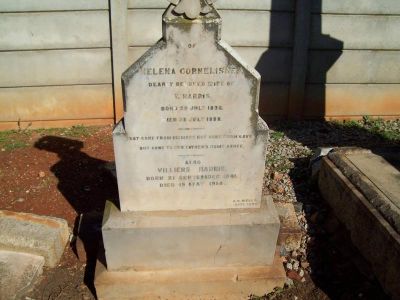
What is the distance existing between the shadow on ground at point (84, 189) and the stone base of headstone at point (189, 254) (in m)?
0.35

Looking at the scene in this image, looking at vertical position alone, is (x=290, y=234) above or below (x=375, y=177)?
below

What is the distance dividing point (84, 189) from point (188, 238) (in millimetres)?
2263

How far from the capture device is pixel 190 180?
10.9 feet

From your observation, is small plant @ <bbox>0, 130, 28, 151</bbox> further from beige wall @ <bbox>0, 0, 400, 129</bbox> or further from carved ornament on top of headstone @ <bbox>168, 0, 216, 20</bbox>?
carved ornament on top of headstone @ <bbox>168, 0, 216, 20</bbox>

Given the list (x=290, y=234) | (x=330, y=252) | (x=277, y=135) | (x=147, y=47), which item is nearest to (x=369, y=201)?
(x=330, y=252)

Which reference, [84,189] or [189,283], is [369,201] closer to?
[189,283]

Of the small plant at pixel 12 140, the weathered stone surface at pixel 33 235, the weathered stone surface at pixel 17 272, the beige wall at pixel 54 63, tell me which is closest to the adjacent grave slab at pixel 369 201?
the weathered stone surface at pixel 33 235

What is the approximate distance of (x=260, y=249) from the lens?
3410mm

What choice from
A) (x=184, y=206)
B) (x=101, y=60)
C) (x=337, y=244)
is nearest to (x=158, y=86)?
(x=184, y=206)

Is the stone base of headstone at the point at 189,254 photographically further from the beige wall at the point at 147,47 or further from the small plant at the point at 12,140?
the beige wall at the point at 147,47

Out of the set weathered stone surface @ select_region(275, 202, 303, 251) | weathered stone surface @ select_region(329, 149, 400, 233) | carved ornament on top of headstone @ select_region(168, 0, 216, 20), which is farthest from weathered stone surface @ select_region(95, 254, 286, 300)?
carved ornament on top of headstone @ select_region(168, 0, 216, 20)

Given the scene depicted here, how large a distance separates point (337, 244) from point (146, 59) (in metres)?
2.74

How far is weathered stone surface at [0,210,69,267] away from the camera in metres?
3.71

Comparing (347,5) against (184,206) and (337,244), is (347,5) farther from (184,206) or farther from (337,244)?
(184,206)
